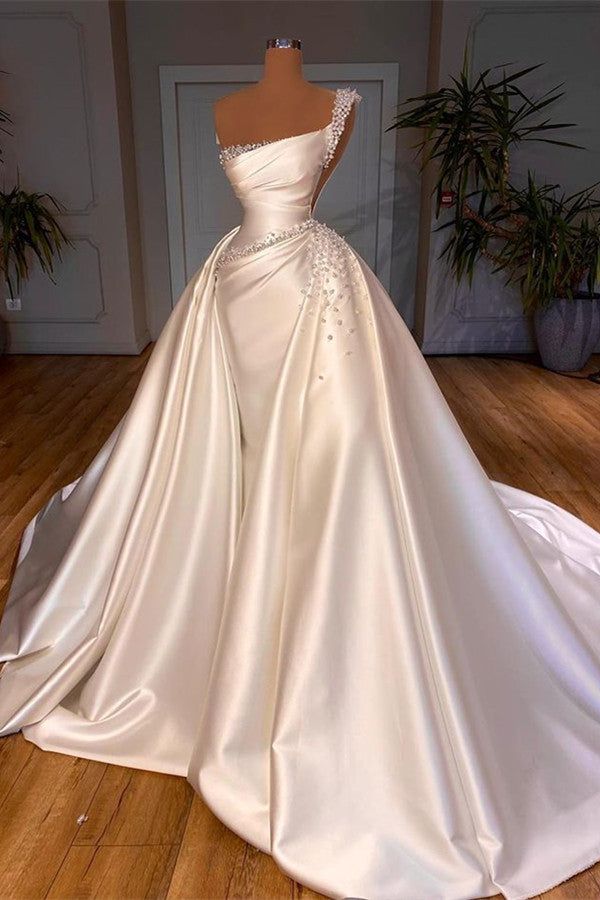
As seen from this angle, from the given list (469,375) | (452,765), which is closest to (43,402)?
(469,375)

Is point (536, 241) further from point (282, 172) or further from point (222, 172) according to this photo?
point (282, 172)

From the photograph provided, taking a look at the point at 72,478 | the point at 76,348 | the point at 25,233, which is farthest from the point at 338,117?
the point at 76,348

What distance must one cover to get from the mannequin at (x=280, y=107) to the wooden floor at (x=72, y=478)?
5.03 feet

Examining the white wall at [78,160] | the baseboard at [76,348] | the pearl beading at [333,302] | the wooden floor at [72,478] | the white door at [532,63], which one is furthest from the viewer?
the baseboard at [76,348]

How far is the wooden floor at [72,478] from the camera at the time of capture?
143cm

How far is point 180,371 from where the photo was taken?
1.89 meters

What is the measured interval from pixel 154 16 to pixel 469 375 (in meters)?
3.32

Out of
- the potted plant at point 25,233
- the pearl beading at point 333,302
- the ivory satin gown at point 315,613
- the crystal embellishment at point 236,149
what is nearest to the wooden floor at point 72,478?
the ivory satin gown at point 315,613

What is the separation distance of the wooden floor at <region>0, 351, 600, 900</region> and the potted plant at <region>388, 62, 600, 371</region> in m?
0.42

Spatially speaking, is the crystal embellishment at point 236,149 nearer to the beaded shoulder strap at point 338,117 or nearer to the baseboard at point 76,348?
the beaded shoulder strap at point 338,117

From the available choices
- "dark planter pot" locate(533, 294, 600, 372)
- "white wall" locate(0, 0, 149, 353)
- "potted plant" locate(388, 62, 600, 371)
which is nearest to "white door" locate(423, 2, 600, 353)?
"potted plant" locate(388, 62, 600, 371)

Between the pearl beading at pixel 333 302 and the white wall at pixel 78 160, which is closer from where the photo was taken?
the pearl beading at pixel 333 302

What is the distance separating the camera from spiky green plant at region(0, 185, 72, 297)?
478 centimetres

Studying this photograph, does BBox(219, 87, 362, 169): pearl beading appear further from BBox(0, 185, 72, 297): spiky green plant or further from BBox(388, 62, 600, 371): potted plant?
Result: BBox(0, 185, 72, 297): spiky green plant
